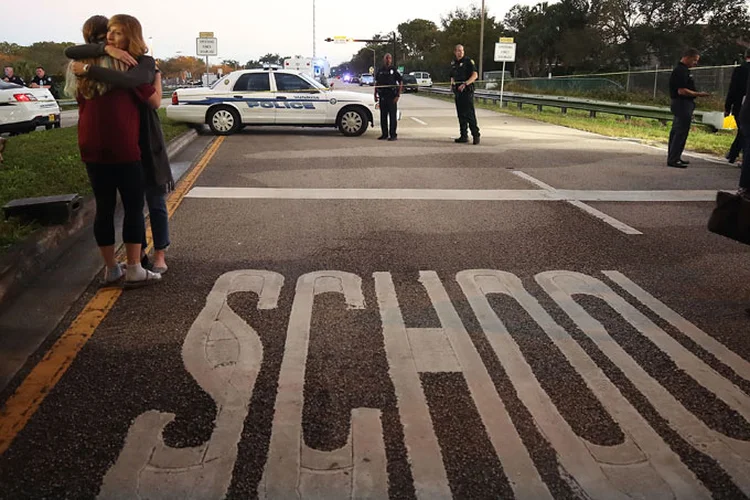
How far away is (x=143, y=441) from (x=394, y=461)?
106 centimetres

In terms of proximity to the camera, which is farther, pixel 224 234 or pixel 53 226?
pixel 224 234

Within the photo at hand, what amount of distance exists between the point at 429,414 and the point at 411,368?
1.62 feet

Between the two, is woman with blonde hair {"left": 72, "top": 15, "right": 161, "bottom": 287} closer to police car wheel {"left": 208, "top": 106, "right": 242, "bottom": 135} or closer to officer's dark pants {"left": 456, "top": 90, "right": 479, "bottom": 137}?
officer's dark pants {"left": 456, "top": 90, "right": 479, "bottom": 137}

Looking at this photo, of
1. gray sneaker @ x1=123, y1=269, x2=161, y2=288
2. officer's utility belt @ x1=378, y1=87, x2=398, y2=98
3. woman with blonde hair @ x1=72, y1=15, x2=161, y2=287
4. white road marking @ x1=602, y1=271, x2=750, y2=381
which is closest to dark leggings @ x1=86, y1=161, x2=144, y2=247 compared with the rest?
woman with blonde hair @ x1=72, y1=15, x2=161, y2=287

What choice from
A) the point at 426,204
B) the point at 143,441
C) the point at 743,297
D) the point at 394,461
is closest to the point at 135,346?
the point at 143,441

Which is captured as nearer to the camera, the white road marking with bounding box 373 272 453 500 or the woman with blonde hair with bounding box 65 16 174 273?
the white road marking with bounding box 373 272 453 500

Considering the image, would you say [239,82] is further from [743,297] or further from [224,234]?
[743,297]

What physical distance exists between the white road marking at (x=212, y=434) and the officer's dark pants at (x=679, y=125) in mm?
9389

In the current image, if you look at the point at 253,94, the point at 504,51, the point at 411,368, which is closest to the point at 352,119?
the point at 253,94

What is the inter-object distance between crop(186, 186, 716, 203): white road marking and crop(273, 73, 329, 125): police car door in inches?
315

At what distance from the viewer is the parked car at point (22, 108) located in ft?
51.7

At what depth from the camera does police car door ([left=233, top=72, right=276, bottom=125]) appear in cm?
1642

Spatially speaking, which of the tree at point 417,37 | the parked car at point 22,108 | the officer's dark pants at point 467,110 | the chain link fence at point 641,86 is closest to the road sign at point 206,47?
the parked car at point 22,108

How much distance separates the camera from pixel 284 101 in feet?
54.2
